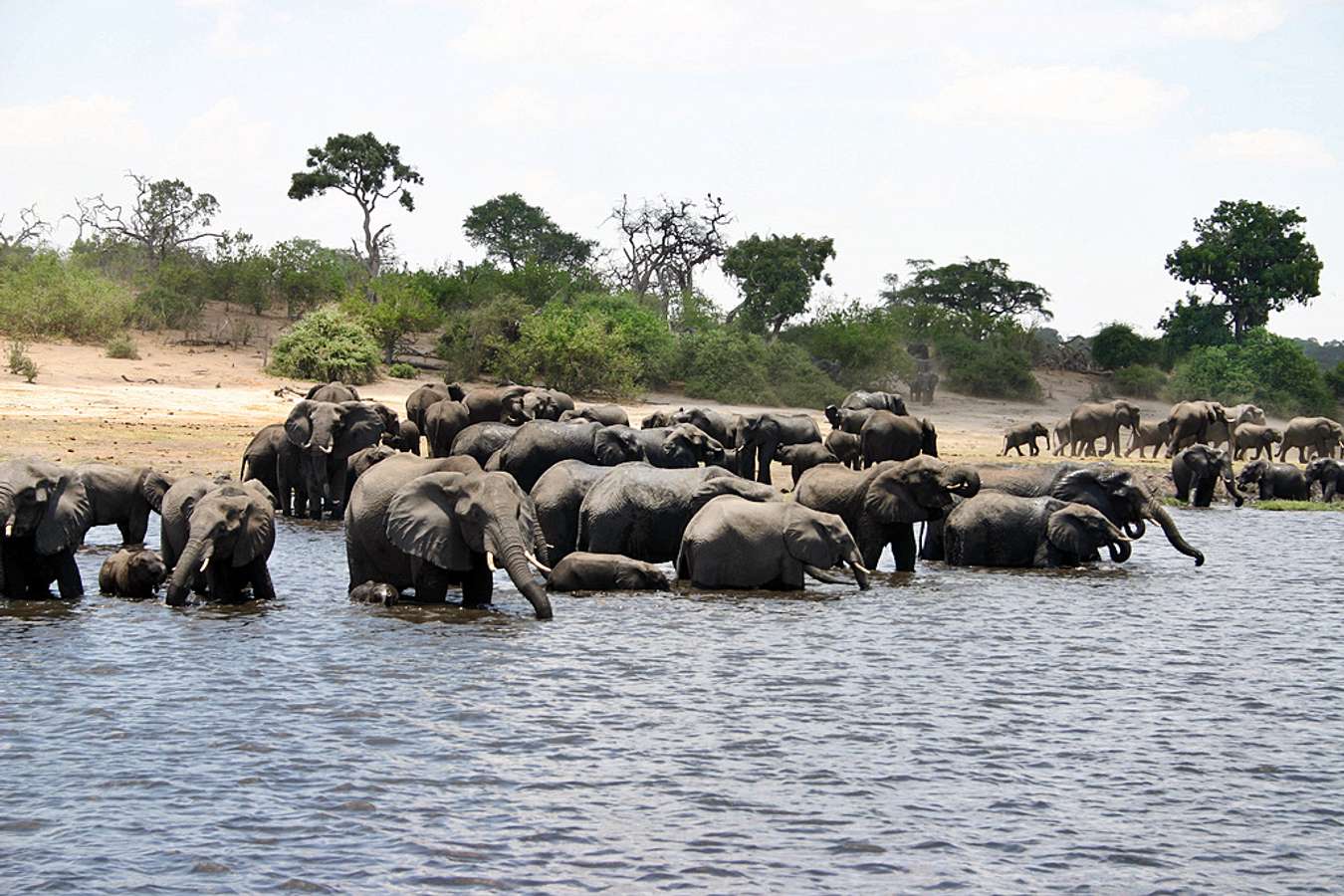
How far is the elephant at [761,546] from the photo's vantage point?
1573 cm

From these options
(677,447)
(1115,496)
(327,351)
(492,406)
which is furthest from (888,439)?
(327,351)

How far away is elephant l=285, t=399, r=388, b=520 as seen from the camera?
21812mm

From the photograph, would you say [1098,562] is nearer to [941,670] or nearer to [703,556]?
[703,556]

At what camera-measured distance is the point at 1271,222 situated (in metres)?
66.7

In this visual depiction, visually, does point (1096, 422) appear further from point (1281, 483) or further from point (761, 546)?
point (761, 546)

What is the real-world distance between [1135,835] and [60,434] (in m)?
22.1

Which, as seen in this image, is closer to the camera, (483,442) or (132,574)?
(132,574)

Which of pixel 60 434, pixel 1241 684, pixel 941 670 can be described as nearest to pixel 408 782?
pixel 941 670

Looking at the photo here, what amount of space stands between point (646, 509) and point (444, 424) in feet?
32.8

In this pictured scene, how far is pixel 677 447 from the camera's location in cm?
2123

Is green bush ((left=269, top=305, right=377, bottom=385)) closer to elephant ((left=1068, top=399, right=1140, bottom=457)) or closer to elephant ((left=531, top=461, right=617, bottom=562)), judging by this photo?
elephant ((left=1068, top=399, right=1140, bottom=457))

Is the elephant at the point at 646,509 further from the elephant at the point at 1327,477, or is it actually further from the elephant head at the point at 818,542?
the elephant at the point at 1327,477

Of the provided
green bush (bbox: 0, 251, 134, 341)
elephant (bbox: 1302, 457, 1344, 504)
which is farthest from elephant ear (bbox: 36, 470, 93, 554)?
green bush (bbox: 0, 251, 134, 341)

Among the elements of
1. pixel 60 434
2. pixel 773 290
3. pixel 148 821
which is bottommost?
pixel 148 821
